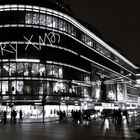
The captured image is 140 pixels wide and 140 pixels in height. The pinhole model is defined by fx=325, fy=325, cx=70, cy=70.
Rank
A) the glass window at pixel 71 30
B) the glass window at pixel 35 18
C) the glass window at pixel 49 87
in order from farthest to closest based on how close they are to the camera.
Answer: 1. the glass window at pixel 71 30
2. the glass window at pixel 35 18
3. the glass window at pixel 49 87

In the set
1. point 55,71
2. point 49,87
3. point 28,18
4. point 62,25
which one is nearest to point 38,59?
point 55,71

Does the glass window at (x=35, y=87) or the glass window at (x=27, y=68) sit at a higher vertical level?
the glass window at (x=27, y=68)

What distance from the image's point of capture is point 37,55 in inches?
2749

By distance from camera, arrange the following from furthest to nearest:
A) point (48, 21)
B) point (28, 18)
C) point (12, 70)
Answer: point (48, 21) → point (28, 18) → point (12, 70)

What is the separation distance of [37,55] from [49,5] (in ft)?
43.5

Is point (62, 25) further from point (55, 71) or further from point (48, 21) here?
point (55, 71)

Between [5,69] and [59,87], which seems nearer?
[5,69]

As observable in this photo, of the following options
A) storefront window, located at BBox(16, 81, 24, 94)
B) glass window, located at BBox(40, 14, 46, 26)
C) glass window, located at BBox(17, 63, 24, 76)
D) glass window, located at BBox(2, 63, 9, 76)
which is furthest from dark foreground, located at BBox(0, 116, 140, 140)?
glass window, located at BBox(40, 14, 46, 26)

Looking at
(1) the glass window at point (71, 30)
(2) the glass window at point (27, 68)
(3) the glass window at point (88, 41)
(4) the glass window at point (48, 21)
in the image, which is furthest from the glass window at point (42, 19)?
(3) the glass window at point (88, 41)

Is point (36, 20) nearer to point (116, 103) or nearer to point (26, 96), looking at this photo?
point (26, 96)

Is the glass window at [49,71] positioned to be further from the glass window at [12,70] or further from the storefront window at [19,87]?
the glass window at [12,70]

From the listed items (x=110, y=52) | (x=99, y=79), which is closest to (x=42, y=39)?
(x=99, y=79)

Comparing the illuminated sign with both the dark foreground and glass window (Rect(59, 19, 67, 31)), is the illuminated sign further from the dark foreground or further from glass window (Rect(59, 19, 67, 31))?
the dark foreground

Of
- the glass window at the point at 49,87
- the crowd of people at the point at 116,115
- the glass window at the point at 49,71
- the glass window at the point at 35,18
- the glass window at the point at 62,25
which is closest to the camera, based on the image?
the crowd of people at the point at 116,115
